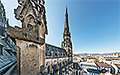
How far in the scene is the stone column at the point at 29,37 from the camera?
2.53 meters

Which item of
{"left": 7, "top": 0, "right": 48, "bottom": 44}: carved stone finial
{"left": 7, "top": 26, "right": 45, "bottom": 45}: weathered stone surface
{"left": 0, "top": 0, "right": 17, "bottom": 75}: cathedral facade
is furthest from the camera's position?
{"left": 0, "top": 0, "right": 17, "bottom": 75}: cathedral facade

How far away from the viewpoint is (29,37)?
284cm

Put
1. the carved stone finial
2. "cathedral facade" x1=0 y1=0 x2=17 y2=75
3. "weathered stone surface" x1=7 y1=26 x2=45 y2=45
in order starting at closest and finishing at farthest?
"weathered stone surface" x1=7 y1=26 x2=45 y2=45 → the carved stone finial → "cathedral facade" x1=0 y1=0 x2=17 y2=75

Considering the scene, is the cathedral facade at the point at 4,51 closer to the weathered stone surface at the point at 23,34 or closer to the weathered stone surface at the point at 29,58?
the weathered stone surface at the point at 29,58

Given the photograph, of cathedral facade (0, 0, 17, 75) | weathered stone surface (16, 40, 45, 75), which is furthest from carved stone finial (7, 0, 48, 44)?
cathedral facade (0, 0, 17, 75)

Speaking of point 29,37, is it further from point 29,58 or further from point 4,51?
point 4,51

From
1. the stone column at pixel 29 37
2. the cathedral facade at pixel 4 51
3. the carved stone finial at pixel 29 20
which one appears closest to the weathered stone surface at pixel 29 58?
the stone column at pixel 29 37

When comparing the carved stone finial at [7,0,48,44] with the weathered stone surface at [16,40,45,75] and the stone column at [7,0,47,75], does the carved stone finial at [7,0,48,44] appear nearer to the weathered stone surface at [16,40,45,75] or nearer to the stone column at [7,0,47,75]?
the stone column at [7,0,47,75]

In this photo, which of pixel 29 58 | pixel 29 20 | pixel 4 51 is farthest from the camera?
pixel 4 51

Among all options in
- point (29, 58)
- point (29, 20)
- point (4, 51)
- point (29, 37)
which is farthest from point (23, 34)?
point (4, 51)

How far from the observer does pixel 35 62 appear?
122 inches

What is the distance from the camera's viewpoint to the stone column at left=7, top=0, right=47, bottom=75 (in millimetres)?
2533

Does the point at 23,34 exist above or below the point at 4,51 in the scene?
above

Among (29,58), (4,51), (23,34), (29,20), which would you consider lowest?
(4,51)
